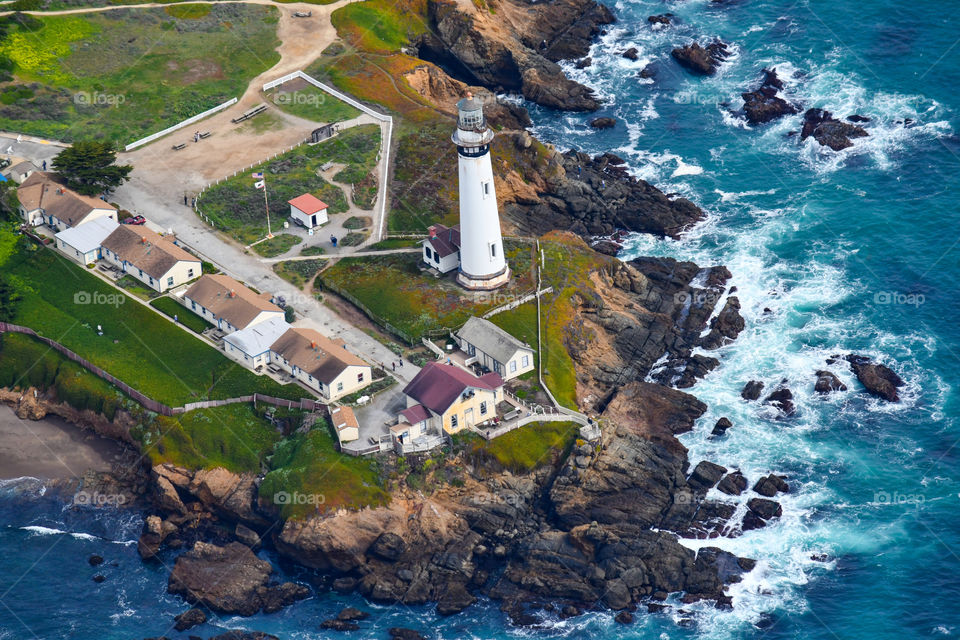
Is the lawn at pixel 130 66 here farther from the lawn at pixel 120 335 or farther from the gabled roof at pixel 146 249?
the lawn at pixel 120 335

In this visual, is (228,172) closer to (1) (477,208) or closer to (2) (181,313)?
(2) (181,313)

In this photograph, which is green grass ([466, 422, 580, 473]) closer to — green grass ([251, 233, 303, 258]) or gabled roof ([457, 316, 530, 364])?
gabled roof ([457, 316, 530, 364])

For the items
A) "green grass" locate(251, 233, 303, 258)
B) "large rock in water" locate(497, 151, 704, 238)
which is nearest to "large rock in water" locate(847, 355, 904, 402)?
"large rock in water" locate(497, 151, 704, 238)

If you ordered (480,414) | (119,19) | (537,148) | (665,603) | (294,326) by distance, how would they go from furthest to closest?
(119,19), (537,148), (294,326), (480,414), (665,603)

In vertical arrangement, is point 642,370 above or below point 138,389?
above

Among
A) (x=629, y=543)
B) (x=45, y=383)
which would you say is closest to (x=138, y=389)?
(x=45, y=383)

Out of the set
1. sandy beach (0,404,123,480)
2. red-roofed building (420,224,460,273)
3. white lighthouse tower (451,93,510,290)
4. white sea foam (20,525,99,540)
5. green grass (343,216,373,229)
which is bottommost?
white sea foam (20,525,99,540)

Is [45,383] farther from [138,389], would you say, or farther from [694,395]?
[694,395]
